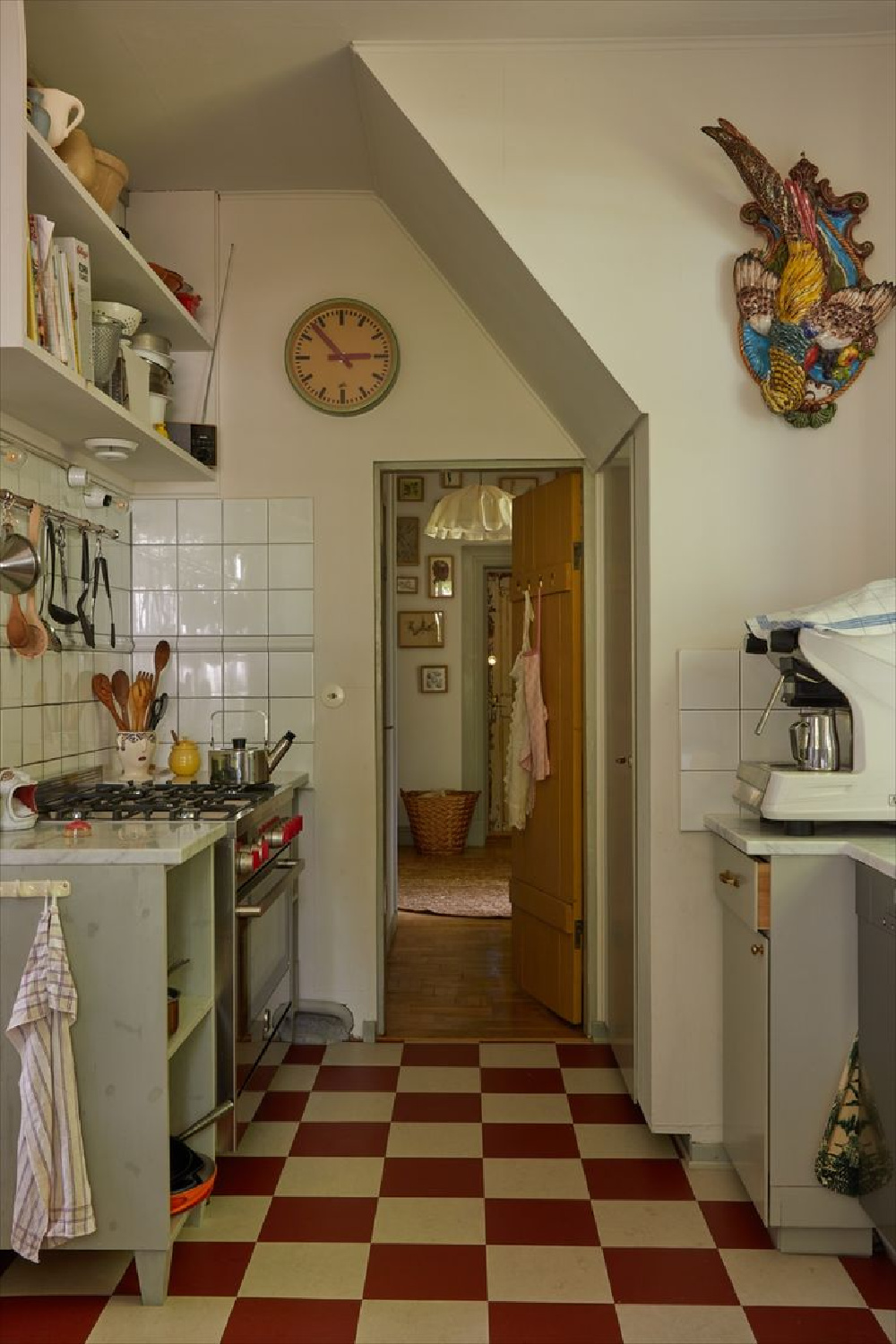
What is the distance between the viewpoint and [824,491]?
2.85 meters

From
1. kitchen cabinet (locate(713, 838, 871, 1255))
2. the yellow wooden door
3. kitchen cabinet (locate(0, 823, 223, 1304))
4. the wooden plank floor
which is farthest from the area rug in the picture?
kitchen cabinet (locate(0, 823, 223, 1304))

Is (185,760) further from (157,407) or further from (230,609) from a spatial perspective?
(157,407)

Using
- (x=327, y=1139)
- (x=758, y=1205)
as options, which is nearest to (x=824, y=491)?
(x=758, y=1205)

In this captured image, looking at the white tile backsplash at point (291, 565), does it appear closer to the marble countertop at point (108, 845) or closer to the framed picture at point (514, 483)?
the marble countertop at point (108, 845)

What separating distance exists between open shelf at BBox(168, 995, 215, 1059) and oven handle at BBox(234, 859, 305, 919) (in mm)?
211

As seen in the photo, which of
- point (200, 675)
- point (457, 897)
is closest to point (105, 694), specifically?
point (200, 675)

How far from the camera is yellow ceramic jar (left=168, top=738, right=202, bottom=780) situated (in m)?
3.44

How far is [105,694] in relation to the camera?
338 cm

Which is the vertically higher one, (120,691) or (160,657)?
(160,657)

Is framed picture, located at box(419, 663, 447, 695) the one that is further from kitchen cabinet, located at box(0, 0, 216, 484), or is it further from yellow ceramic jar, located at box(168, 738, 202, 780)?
yellow ceramic jar, located at box(168, 738, 202, 780)

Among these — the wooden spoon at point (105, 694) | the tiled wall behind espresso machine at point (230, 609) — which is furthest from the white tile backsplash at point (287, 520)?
the wooden spoon at point (105, 694)

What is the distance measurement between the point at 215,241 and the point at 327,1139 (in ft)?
9.05

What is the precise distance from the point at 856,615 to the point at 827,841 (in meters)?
0.47

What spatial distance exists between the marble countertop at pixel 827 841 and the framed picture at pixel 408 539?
532 centimetres
